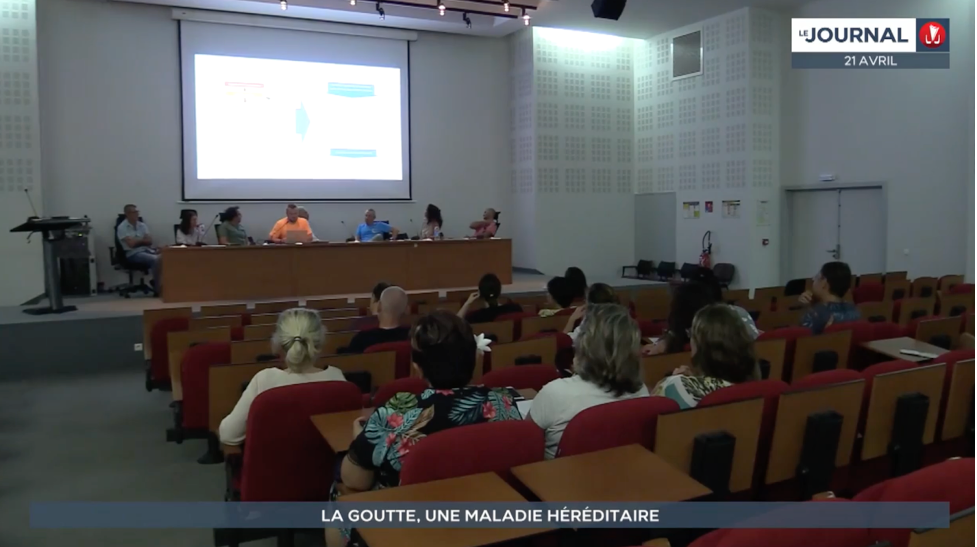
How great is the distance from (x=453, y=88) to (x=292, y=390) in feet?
31.5

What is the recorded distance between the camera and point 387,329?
3.89m

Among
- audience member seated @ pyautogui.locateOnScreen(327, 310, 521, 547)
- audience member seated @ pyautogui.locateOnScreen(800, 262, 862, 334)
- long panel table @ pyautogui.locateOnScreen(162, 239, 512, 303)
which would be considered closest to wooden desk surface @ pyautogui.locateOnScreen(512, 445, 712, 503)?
audience member seated @ pyautogui.locateOnScreen(327, 310, 521, 547)

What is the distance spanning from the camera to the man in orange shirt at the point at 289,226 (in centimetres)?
928

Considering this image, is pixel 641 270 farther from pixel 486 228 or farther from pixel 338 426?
pixel 338 426

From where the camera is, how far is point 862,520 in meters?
1.34

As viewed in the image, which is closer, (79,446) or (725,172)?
(79,446)

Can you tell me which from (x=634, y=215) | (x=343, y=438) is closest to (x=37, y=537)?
(x=343, y=438)

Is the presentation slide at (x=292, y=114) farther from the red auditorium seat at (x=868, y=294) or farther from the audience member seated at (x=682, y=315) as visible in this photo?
the audience member seated at (x=682, y=315)

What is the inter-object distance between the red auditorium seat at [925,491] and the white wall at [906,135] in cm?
774

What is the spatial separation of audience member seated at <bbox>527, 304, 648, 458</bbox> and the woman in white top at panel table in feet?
3.04

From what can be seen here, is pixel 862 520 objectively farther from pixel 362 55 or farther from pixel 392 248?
pixel 362 55

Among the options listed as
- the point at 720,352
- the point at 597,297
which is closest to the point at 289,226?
the point at 597,297

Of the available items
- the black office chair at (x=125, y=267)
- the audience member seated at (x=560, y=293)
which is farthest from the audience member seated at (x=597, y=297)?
the black office chair at (x=125, y=267)

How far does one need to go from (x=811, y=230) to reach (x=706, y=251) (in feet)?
4.99
